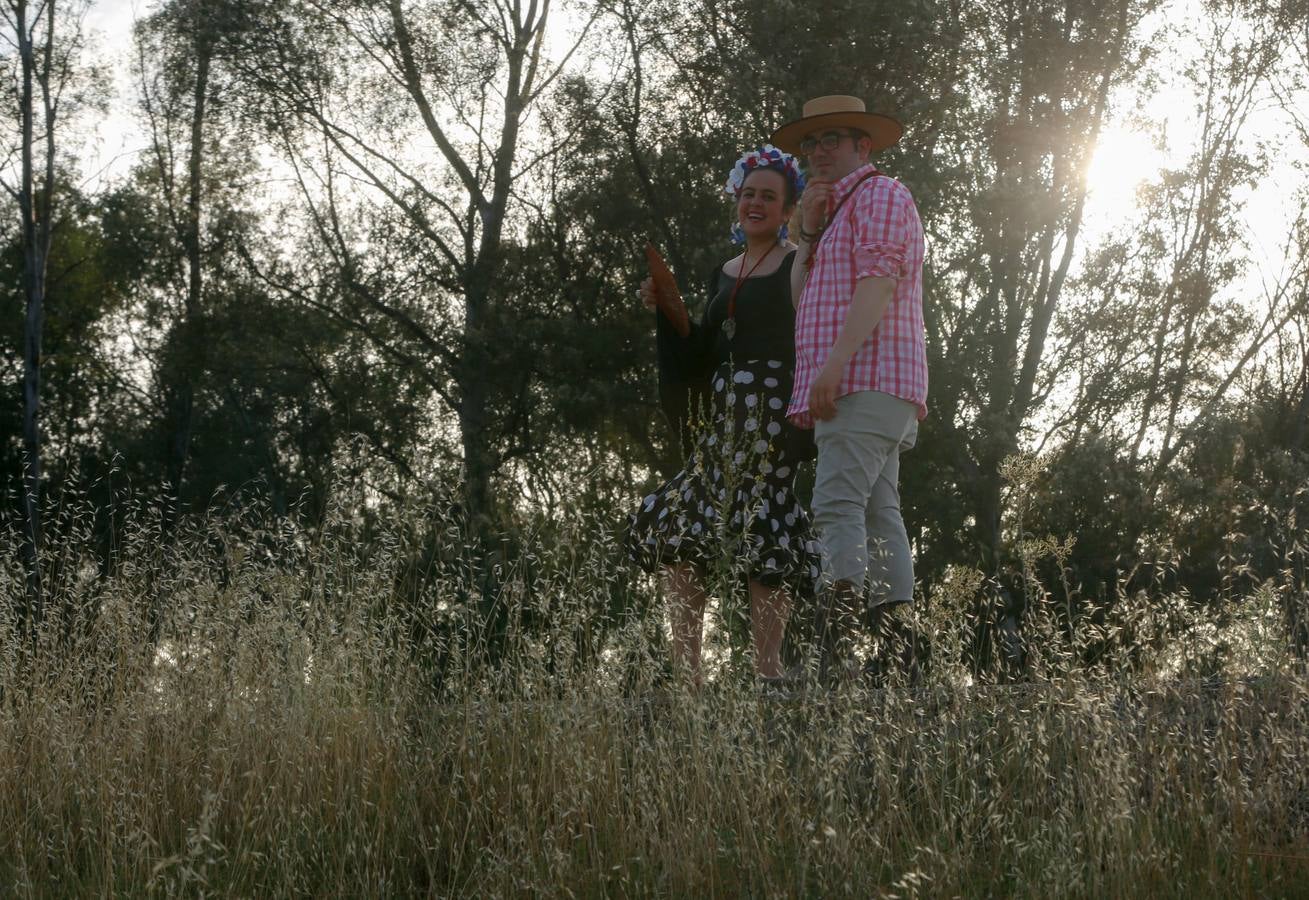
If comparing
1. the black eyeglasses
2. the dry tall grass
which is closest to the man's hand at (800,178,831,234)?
the black eyeglasses

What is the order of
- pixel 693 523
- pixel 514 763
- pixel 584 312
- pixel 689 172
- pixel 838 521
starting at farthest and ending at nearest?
Result: pixel 584 312 < pixel 689 172 < pixel 693 523 < pixel 838 521 < pixel 514 763

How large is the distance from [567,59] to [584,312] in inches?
143

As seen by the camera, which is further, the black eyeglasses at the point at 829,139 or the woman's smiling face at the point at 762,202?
the woman's smiling face at the point at 762,202

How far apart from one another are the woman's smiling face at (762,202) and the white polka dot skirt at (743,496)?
0.48 meters

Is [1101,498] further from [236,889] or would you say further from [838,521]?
[236,889]

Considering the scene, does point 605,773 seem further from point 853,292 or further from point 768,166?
point 768,166

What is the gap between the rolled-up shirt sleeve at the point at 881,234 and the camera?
4391 mm

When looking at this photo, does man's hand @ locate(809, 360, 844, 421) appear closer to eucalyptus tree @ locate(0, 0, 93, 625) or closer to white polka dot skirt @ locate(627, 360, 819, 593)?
white polka dot skirt @ locate(627, 360, 819, 593)

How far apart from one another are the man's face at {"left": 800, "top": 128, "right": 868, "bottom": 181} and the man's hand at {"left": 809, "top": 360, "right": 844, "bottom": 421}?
30.9 inches

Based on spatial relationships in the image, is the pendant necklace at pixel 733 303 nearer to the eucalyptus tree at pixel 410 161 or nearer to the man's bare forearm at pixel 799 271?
the man's bare forearm at pixel 799 271

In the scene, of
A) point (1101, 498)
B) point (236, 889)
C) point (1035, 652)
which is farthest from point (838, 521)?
point (1101, 498)

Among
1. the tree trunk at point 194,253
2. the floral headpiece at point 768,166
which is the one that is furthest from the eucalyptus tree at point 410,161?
the floral headpiece at point 768,166

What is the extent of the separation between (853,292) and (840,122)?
689mm

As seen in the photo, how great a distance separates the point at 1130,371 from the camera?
17.1m
